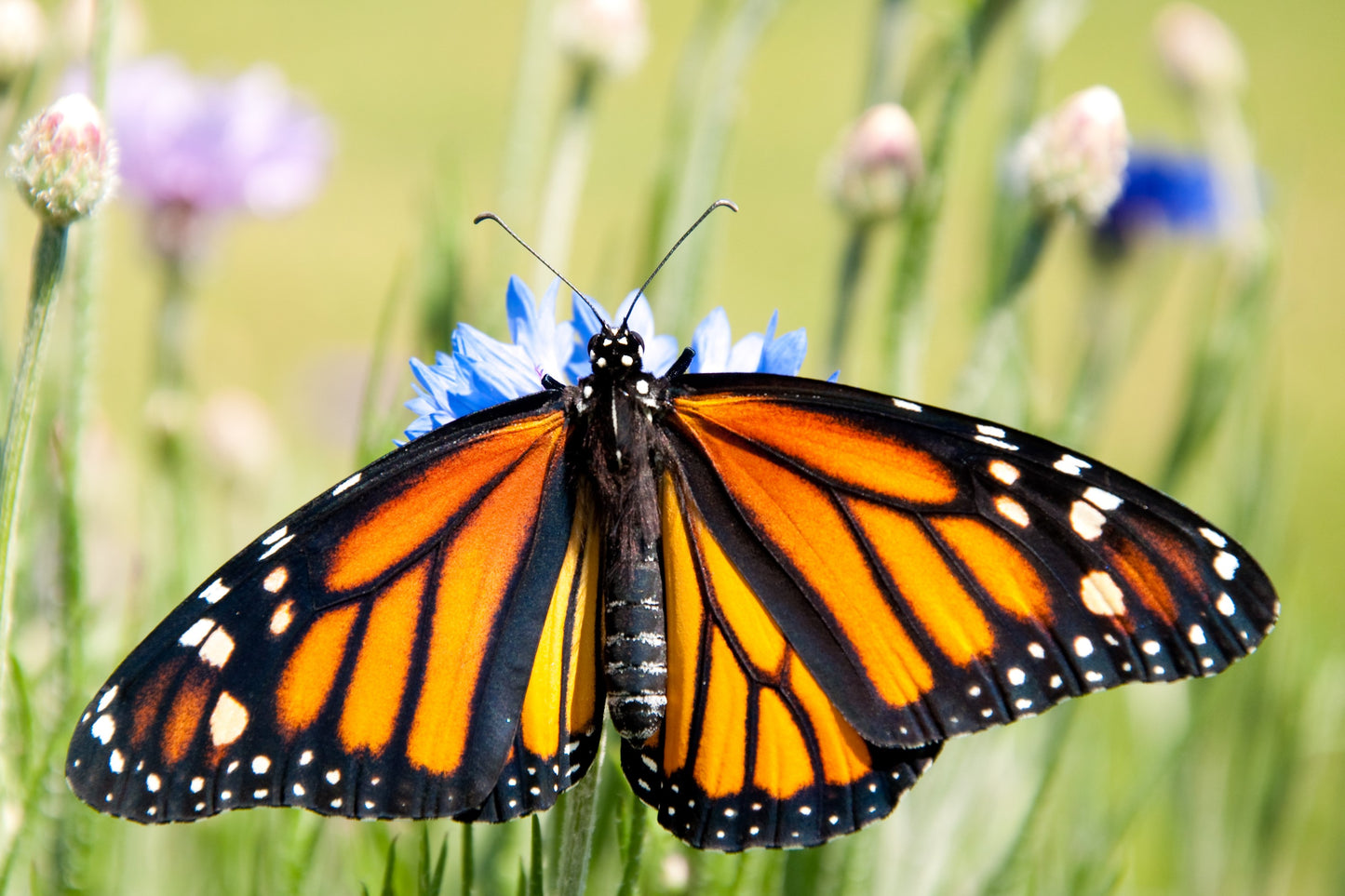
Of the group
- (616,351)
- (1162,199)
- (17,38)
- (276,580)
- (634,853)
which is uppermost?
(1162,199)

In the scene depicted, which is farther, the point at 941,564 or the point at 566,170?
the point at 566,170

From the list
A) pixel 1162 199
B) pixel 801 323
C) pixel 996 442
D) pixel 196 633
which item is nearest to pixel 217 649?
pixel 196 633

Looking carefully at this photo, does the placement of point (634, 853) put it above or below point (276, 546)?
below

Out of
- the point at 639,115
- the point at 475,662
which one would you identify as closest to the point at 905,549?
the point at 475,662

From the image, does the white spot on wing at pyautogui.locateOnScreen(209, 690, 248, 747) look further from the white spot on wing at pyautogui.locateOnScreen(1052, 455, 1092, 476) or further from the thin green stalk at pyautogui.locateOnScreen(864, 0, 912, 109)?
the thin green stalk at pyautogui.locateOnScreen(864, 0, 912, 109)

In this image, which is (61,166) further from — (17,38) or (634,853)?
(634,853)

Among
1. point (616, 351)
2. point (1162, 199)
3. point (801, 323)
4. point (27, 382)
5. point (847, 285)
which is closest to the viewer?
point (27, 382)

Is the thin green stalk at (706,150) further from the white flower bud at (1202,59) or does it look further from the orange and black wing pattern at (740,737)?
the white flower bud at (1202,59)

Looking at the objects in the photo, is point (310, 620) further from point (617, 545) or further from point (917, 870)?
point (917, 870)
